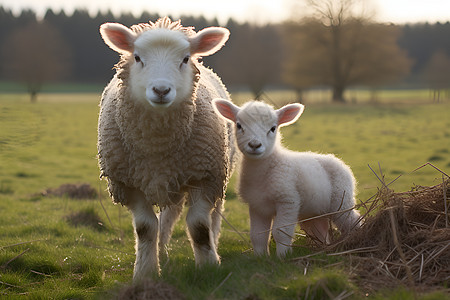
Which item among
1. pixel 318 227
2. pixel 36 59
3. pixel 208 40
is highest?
pixel 208 40

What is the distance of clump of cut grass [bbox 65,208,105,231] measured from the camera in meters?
6.80

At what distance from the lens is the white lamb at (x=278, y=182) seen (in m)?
4.31

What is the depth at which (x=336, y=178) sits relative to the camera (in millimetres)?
4832

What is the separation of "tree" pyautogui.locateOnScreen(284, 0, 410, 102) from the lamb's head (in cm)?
2476

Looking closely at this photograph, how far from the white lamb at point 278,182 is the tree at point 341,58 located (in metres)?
24.4

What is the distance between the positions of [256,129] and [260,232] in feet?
2.91

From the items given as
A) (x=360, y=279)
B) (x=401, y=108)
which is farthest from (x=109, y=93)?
(x=401, y=108)

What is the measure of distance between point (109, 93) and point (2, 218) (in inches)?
128

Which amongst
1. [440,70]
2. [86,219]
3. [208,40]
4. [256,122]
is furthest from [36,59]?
[256,122]

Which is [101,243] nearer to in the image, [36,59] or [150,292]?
[150,292]

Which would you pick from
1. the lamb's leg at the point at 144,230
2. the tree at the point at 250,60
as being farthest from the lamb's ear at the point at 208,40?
the tree at the point at 250,60

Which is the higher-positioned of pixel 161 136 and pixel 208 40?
pixel 208 40

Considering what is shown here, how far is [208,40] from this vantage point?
434 centimetres

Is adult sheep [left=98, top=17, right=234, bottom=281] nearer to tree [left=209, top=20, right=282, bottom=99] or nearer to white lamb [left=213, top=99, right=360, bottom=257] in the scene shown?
white lamb [left=213, top=99, right=360, bottom=257]
